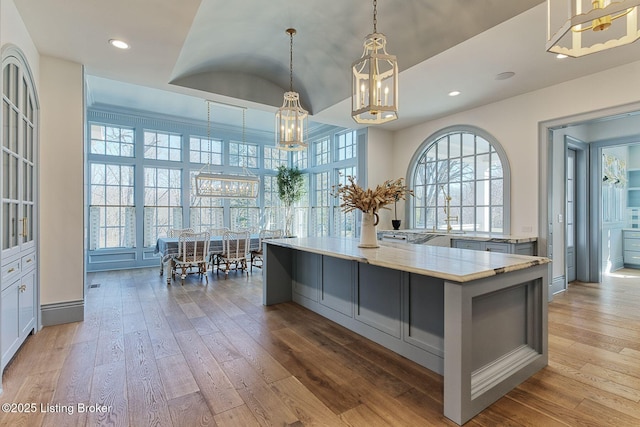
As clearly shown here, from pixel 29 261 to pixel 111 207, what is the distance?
4.11m

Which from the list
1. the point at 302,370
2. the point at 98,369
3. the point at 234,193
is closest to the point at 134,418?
the point at 98,369

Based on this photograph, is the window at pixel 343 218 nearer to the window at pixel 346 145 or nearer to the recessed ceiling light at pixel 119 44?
the window at pixel 346 145

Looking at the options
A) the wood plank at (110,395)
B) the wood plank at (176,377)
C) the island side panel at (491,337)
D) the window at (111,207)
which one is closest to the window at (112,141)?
the window at (111,207)

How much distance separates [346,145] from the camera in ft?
23.2

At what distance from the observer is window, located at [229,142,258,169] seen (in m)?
8.01

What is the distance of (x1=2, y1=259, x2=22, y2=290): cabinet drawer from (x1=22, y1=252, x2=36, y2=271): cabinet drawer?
4.6 inches

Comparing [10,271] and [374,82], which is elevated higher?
[374,82]

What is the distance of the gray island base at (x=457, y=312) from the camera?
70.9 inches

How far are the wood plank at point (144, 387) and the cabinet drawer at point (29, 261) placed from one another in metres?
1.12

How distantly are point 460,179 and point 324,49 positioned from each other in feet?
9.97

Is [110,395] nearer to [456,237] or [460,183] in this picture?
[456,237]

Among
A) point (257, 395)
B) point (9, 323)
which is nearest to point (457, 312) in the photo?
point (257, 395)

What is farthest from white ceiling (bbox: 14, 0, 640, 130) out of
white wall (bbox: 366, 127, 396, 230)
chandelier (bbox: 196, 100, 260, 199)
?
chandelier (bbox: 196, 100, 260, 199)

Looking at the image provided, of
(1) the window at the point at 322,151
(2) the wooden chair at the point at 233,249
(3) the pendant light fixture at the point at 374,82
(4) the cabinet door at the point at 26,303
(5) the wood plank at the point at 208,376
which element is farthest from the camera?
(1) the window at the point at 322,151
